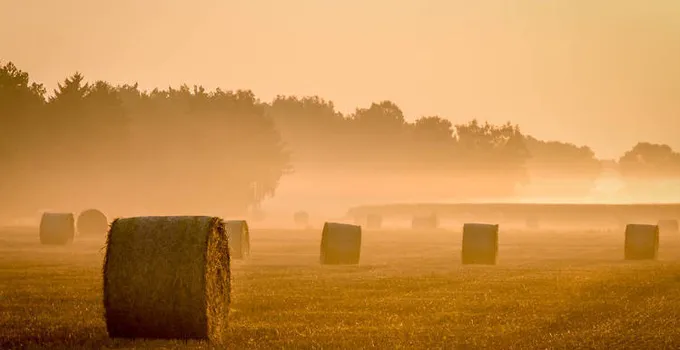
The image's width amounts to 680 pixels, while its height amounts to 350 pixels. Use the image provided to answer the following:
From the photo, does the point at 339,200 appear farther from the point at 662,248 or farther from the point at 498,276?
the point at 498,276

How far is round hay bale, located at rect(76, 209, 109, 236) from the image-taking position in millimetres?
68250

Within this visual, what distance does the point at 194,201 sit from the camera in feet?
388

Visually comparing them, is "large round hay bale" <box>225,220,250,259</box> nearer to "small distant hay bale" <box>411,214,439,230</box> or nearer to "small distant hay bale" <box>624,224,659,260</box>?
"small distant hay bale" <box>624,224,659,260</box>

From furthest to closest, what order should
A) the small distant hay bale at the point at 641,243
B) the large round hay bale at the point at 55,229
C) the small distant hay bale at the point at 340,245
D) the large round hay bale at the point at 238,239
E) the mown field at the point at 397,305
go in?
the large round hay bale at the point at 55,229 < the small distant hay bale at the point at 641,243 < the large round hay bale at the point at 238,239 < the small distant hay bale at the point at 340,245 < the mown field at the point at 397,305

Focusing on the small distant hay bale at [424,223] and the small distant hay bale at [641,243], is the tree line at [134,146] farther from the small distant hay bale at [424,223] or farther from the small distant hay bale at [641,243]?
the small distant hay bale at [641,243]

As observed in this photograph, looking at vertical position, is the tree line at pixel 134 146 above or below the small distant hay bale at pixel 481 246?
above

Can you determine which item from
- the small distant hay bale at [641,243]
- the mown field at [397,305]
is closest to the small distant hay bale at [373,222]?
the small distant hay bale at [641,243]

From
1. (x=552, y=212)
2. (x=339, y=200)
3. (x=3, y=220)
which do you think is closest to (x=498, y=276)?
(x=3, y=220)

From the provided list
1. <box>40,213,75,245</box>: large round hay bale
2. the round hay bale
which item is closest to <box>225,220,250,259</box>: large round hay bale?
<box>40,213,75,245</box>: large round hay bale

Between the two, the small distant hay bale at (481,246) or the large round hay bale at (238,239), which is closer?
the small distant hay bale at (481,246)

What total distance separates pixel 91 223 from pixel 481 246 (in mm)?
32196

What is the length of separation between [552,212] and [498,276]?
106249 mm

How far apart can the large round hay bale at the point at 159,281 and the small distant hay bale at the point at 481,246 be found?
24495 millimetres

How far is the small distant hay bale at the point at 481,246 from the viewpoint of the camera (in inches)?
1711
